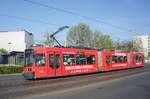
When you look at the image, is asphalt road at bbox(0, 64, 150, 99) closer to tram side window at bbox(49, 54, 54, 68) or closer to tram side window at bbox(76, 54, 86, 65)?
tram side window at bbox(49, 54, 54, 68)

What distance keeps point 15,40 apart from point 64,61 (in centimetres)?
5775

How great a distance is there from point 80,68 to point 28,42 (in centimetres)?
5743

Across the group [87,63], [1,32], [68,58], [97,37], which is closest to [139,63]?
[87,63]

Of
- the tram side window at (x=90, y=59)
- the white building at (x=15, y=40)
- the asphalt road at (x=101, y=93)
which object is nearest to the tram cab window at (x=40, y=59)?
the asphalt road at (x=101, y=93)

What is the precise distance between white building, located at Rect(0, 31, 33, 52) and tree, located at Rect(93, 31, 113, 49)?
20.9 m

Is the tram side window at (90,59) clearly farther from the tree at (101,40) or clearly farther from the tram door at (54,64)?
the tree at (101,40)

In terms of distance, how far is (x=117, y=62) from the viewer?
134 ft

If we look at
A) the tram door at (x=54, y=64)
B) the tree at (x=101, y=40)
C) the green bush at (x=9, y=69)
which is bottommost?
the green bush at (x=9, y=69)

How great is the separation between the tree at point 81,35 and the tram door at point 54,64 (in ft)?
174

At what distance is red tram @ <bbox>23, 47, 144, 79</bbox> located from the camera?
79.0ft

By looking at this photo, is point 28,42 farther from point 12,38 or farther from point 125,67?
point 125,67

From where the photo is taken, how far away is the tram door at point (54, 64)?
24780 mm

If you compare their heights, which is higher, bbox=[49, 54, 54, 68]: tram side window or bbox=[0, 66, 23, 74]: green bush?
bbox=[49, 54, 54, 68]: tram side window

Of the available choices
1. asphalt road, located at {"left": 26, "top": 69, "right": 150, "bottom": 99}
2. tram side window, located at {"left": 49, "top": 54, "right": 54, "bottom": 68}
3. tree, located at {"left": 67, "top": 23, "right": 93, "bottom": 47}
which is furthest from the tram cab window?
tree, located at {"left": 67, "top": 23, "right": 93, "bottom": 47}
